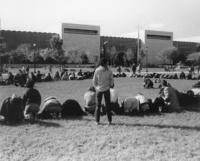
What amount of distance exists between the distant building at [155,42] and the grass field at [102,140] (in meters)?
93.8

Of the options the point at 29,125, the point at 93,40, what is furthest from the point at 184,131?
the point at 93,40

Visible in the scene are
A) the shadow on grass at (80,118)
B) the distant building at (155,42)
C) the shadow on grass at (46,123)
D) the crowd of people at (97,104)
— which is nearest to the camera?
the shadow on grass at (46,123)

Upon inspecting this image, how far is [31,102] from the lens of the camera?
8789 millimetres

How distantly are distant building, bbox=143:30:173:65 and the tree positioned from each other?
9136 millimetres

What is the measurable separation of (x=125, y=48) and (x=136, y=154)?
97321 millimetres

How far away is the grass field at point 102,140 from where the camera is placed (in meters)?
5.65

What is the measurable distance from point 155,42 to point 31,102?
101 metres

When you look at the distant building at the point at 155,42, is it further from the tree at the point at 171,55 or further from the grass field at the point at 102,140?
the grass field at the point at 102,140

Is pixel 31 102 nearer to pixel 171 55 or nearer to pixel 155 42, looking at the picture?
pixel 171 55

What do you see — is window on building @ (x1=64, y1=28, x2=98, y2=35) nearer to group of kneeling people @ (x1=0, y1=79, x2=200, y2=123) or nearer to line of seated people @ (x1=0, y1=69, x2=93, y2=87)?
line of seated people @ (x1=0, y1=69, x2=93, y2=87)

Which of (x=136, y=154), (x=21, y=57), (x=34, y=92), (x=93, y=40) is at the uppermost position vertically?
(x=93, y=40)

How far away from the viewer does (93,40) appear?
9788 centimetres

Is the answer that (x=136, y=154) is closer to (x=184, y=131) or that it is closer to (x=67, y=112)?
(x=184, y=131)

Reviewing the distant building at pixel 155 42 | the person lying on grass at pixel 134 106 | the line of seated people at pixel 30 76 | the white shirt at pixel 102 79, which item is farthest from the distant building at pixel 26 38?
the white shirt at pixel 102 79
